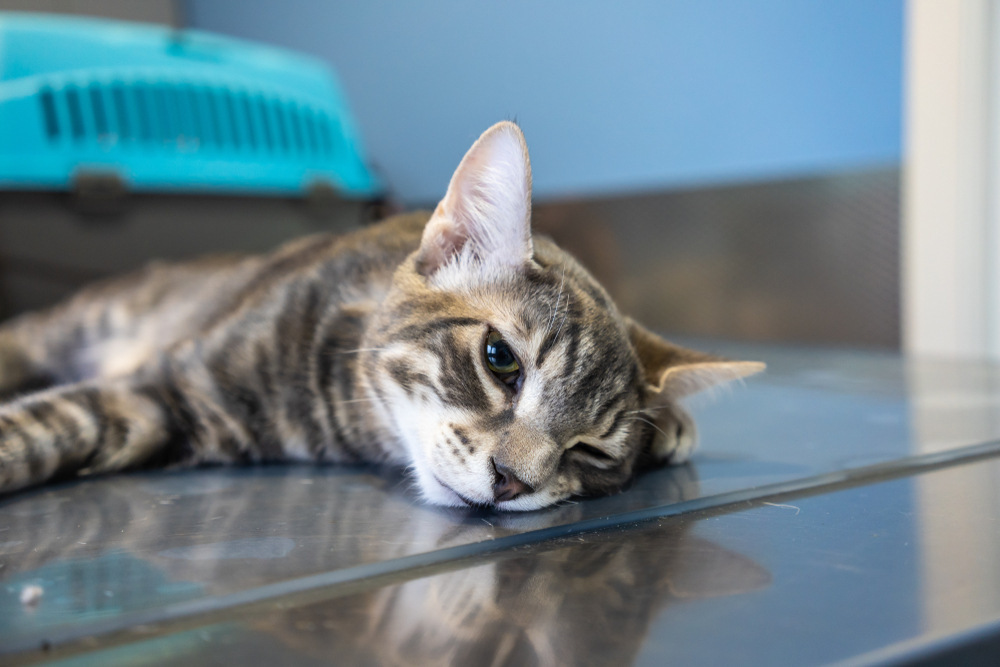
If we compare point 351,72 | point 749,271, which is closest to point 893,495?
point 749,271

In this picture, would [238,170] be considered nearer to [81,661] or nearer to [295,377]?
[295,377]

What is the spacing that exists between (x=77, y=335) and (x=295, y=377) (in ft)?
2.92

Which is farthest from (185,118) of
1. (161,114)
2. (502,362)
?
(502,362)

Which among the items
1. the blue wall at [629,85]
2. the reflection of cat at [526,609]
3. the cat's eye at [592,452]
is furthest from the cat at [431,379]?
the blue wall at [629,85]

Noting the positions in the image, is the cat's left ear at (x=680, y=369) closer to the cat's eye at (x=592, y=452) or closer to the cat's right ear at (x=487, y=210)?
the cat's eye at (x=592, y=452)

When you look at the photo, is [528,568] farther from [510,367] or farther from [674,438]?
[674,438]

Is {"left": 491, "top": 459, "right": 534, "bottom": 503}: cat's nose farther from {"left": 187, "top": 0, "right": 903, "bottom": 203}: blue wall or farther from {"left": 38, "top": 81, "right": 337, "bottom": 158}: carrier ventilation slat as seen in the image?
{"left": 38, "top": 81, "right": 337, "bottom": 158}: carrier ventilation slat

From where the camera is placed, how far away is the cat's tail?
0.93m

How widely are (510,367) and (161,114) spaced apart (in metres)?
1.70

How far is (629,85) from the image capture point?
2395 millimetres

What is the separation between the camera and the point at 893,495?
84 cm

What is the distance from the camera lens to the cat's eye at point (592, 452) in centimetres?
88

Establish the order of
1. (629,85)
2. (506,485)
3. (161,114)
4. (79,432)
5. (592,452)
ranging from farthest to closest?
(629,85), (161,114), (79,432), (592,452), (506,485)

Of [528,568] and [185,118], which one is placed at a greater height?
[185,118]
